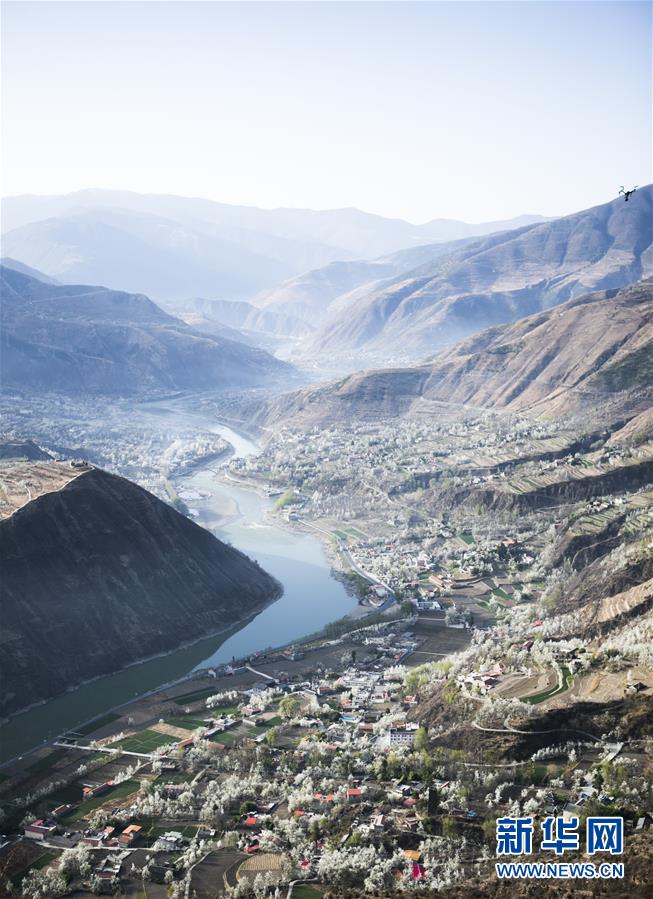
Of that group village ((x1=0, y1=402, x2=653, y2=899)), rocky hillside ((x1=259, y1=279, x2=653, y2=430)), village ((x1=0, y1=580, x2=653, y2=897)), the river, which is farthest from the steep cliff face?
rocky hillside ((x1=259, y1=279, x2=653, y2=430))

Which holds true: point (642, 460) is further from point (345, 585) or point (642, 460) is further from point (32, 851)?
point (32, 851)

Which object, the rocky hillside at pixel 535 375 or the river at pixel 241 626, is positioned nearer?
the river at pixel 241 626

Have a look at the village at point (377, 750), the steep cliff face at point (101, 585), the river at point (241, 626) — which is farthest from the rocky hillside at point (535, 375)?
the steep cliff face at point (101, 585)

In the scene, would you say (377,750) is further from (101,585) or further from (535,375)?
(535,375)

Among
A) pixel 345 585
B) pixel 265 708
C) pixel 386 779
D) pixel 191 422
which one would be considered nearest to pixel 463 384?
pixel 191 422

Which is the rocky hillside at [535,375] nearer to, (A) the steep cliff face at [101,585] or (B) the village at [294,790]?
(A) the steep cliff face at [101,585]

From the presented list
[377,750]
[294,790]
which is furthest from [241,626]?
[294,790]
